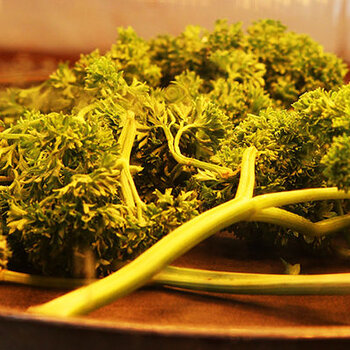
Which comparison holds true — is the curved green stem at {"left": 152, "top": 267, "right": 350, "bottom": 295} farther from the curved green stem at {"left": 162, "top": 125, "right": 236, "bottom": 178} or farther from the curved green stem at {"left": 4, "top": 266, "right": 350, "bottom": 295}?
the curved green stem at {"left": 162, "top": 125, "right": 236, "bottom": 178}

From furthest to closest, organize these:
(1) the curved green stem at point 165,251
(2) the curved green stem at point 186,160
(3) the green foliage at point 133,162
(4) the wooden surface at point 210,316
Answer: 1. (2) the curved green stem at point 186,160
2. (3) the green foliage at point 133,162
3. (1) the curved green stem at point 165,251
4. (4) the wooden surface at point 210,316

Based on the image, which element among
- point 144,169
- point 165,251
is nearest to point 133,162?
point 144,169

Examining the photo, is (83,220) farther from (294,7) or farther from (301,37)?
(294,7)

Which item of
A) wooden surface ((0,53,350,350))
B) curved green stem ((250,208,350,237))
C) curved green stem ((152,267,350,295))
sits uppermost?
curved green stem ((250,208,350,237))

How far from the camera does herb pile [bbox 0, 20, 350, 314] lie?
743 millimetres

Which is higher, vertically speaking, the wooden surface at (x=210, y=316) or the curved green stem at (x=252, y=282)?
the curved green stem at (x=252, y=282)

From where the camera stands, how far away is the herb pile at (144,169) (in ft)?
2.44

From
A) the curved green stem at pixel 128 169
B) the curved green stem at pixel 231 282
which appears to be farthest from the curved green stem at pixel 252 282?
the curved green stem at pixel 128 169

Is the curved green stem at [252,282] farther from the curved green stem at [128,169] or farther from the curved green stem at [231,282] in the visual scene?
the curved green stem at [128,169]

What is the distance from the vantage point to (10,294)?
752mm

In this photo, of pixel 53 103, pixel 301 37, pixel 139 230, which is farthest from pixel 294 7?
pixel 139 230

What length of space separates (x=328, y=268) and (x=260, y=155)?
0.22 metres

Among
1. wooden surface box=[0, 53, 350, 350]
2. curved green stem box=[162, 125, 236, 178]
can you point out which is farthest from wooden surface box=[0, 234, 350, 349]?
curved green stem box=[162, 125, 236, 178]

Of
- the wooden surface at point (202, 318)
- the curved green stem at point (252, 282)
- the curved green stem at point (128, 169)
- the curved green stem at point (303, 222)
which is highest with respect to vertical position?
the curved green stem at point (128, 169)
